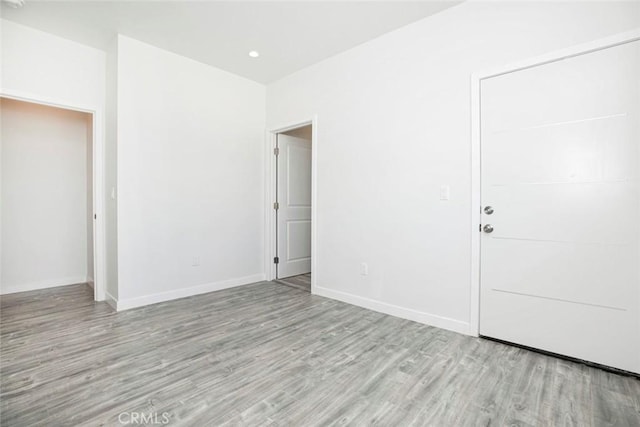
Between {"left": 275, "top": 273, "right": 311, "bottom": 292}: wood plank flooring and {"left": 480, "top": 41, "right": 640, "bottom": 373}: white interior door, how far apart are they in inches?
85.9

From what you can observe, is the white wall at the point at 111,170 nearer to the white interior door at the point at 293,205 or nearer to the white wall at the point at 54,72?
the white wall at the point at 54,72

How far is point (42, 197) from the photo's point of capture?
13.0ft

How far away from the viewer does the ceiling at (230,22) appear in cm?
260

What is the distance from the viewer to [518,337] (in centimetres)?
232

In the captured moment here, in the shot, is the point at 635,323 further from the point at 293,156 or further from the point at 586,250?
the point at 293,156

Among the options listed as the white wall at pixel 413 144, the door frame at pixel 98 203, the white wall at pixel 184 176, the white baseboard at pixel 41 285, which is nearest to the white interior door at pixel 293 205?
the white wall at pixel 184 176

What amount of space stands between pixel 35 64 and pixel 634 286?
5275 mm

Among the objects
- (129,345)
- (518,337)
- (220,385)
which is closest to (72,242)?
(129,345)

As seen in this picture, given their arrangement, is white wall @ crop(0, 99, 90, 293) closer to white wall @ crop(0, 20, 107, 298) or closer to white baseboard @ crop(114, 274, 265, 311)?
white wall @ crop(0, 20, 107, 298)

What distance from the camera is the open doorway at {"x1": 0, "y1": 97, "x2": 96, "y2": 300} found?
372 centimetres

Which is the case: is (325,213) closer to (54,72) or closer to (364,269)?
(364,269)

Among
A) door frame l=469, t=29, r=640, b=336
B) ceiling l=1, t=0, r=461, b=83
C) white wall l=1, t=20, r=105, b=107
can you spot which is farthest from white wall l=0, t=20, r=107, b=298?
door frame l=469, t=29, r=640, b=336

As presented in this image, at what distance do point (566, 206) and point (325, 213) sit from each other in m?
2.25

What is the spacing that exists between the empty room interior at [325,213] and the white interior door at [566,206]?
0.01 m
